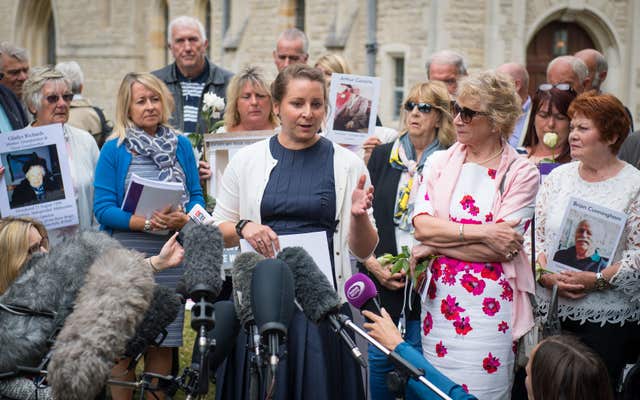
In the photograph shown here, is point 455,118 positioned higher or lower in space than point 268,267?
higher

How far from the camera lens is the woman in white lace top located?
4938 millimetres

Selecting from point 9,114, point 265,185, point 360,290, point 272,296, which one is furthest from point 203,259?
point 9,114

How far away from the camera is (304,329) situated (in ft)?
13.5

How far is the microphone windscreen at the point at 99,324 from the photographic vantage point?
129 inches

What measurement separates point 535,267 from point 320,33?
16.8 metres

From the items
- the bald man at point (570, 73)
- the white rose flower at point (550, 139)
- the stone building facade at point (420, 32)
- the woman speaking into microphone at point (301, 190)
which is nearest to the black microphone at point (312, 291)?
the woman speaking into microphone at point (301, 190)

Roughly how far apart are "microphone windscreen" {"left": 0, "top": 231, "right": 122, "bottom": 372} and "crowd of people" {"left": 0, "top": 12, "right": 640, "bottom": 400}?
0.87ft

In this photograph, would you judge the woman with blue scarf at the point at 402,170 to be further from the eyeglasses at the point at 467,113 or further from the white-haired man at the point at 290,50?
the white-haired man at the point at 290,50

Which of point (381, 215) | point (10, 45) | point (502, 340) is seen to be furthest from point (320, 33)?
point (502, 340)

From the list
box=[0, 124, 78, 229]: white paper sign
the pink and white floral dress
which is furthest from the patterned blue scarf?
the pink and white floral dress

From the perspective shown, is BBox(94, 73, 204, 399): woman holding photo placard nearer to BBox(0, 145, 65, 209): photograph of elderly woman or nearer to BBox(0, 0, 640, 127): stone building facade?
BBox(0, 145, 65, 209): photograph of elderly woman

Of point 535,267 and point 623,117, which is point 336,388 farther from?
point 623,117

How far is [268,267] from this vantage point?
10.5 ft

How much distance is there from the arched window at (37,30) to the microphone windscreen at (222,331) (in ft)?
113
